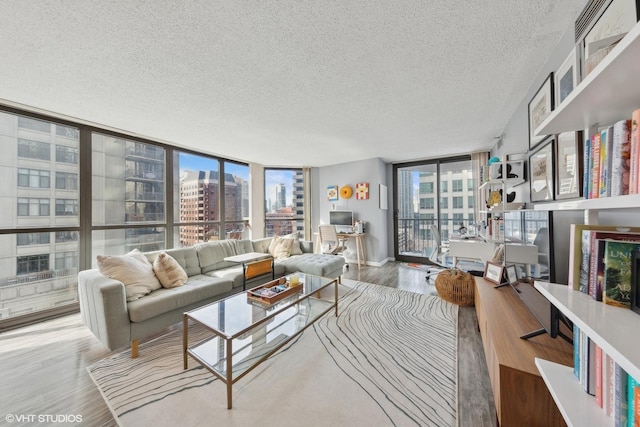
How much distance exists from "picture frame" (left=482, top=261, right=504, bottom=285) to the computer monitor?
2.95 metres

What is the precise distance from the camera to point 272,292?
213cm

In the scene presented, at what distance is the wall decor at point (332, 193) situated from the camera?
17.3 feet

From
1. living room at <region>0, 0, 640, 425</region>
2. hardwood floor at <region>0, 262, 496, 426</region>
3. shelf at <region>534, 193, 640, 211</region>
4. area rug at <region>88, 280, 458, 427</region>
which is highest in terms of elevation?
living room at <region>0, 0, 640, 425</region>

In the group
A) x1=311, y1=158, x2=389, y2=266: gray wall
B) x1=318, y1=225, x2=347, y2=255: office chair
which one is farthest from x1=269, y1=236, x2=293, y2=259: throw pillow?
x1=311, y1=158, x2=389, y2=266: gray wall

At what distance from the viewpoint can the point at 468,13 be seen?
1.35 m

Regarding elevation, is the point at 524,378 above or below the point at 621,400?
below

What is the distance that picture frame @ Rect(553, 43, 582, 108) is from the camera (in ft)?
4.34

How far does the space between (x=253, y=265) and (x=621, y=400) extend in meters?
2.72

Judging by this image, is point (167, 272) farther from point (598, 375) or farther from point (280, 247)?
point (598, 375)

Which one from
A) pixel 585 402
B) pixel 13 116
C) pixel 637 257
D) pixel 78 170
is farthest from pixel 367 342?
pixel 13 116

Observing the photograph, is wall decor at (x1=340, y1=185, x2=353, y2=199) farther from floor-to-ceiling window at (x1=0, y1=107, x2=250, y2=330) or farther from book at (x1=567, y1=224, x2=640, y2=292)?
book at (x1=567, y1=224, x2=640, y2=292)

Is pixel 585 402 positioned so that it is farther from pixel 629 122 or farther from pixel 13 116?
pixel 13 116

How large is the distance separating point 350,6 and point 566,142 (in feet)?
5.53

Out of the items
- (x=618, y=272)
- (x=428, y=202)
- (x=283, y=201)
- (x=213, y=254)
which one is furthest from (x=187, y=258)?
(x=428, y=202)
